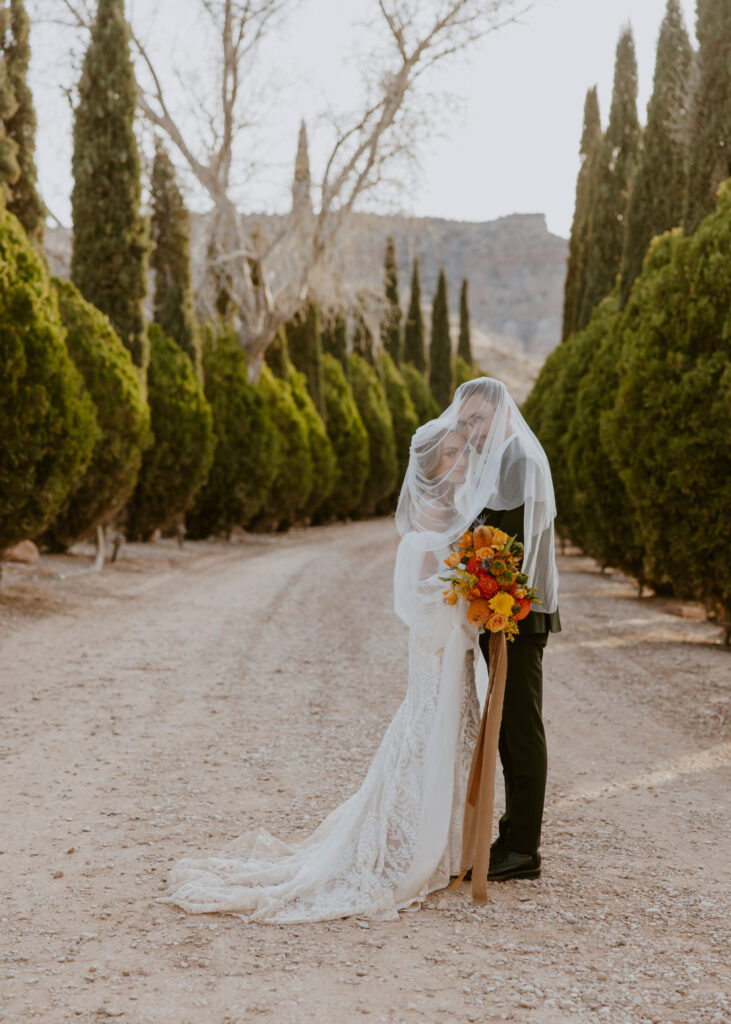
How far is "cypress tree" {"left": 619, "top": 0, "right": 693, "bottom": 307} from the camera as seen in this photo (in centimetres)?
1650

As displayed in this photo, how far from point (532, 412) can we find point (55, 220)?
1222 centimetres

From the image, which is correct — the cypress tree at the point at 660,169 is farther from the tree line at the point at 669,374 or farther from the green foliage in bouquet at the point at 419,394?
the green foliage in bouquet at the point at 419,394

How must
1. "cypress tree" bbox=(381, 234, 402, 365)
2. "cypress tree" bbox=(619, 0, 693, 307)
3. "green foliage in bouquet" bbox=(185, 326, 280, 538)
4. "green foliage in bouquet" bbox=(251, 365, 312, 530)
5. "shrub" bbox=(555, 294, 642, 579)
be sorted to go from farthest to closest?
"cypress tree" bbox=(381, 234, 402, 365) → "green foliage in bouquet" bbox=(251, 365, 312, 530) → "green foliage in bouquet" bbox=(185, 326, 280, 538) → "cypress tree" bbox=(619, 0, 693, 307) → "shrub" bbox=(555, 294, 642, 579)

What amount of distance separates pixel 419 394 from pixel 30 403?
3460 cm

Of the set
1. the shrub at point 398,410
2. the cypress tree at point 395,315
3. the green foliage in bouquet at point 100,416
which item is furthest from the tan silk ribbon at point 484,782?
the cypress tree at point 395,315

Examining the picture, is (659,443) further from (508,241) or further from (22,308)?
(508,241)

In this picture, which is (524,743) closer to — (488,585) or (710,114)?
(488,585)

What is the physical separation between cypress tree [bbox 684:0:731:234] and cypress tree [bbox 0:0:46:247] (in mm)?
8534

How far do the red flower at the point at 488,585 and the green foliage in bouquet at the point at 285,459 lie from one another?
63.9ft

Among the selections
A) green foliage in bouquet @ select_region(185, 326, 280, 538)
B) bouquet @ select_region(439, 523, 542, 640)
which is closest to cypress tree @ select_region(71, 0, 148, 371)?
green foliage in bouquet @ select_region(185, 326, 280, 538)

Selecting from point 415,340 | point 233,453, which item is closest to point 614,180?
point 233,453

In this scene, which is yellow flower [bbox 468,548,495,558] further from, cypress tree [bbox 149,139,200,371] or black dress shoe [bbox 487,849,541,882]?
cypress tree [bbox 149,139,200,371]

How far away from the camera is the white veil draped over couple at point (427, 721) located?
3.69m

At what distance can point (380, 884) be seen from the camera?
3.67 meters
